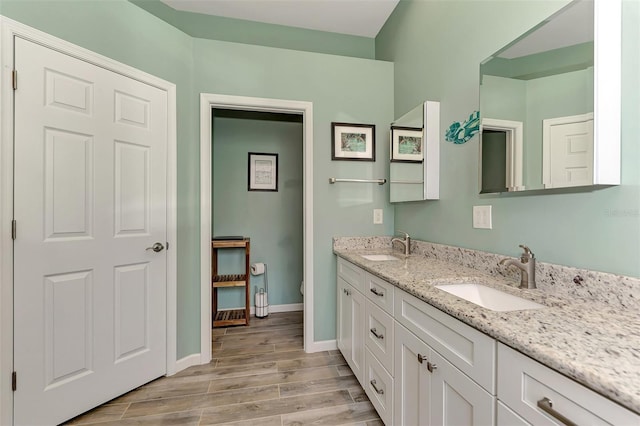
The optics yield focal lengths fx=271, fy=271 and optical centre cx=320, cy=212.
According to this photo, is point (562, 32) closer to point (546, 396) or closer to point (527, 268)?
point (527, 268)

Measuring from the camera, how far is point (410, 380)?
1.14 metres

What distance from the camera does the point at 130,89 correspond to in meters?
1.73

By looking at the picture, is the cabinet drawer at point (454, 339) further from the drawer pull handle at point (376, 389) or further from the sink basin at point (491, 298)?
the drawer pull handle at point (376, 389)

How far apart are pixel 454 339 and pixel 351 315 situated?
1.07 m

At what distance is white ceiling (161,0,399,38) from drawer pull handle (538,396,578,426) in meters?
2.76

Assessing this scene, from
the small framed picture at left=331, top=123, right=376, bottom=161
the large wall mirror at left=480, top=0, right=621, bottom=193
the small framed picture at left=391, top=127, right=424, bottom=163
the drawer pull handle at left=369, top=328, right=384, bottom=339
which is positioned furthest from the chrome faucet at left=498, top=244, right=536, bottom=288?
the small framed picture at left=331, top=123, right=376, bottom=161

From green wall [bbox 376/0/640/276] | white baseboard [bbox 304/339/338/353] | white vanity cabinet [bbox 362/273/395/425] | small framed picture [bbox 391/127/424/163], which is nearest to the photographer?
green wall [bbox 376/0/640/276]

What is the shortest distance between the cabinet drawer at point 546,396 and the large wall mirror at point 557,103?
0.67 metres

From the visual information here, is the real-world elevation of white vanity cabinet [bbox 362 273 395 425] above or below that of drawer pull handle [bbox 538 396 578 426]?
below

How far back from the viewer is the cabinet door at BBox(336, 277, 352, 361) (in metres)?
1.95

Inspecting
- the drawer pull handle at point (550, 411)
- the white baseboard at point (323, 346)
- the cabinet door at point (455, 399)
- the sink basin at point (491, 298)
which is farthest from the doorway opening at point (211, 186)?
the drawer pull handle at point (550, 411)

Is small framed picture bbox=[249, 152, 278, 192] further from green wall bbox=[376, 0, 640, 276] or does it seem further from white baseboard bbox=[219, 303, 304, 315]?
green wall bbox=[376, 0, 640, 276]

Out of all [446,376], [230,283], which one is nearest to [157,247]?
[230,283]

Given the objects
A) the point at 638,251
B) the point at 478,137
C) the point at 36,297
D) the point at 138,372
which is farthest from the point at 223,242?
the point at 638,251
